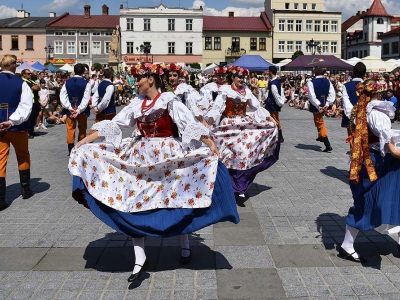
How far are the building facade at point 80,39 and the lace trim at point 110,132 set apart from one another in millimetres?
64136

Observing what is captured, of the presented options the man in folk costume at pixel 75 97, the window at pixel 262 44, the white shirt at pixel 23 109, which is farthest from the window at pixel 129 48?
the white shirt at pixel 23 109

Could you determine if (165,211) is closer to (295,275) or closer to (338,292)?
(295,275)

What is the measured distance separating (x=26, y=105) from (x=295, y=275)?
4.24 meters

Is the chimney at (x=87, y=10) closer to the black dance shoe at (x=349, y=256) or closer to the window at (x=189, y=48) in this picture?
the window at (x=189, y=48)

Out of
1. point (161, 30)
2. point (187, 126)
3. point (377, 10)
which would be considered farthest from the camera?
point (377, 10)

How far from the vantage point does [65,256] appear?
15.9 feet

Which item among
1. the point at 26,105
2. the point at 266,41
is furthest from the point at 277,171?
the point at 266,41

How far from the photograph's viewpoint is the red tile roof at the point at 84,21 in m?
66.8

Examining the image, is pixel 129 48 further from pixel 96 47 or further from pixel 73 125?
pixel 73 125

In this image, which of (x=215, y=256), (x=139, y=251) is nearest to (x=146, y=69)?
(x=139, y=251)

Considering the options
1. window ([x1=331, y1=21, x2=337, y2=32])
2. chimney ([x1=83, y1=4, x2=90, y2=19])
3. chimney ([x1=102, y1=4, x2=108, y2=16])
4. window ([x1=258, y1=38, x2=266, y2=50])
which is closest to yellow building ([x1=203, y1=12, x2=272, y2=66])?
window ([x1=258, y1=38, x2=266, y2=50])

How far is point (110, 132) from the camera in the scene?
4648 millimetres

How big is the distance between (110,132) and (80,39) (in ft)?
217

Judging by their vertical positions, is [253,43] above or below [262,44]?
above
